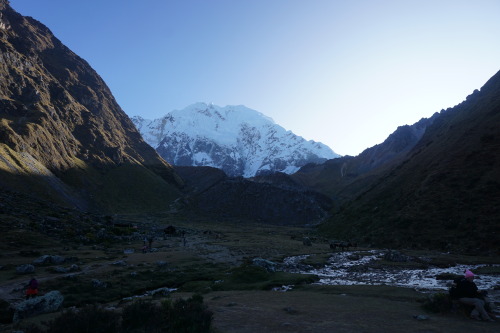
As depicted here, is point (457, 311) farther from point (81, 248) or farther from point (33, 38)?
point (33, 38)

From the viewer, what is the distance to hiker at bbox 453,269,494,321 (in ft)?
45.9

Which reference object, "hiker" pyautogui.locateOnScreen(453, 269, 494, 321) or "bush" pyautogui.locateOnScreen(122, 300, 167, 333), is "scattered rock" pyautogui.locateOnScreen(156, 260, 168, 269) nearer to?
"bush" pyautogui.locateOnScreen(122, 300, 167, 333)

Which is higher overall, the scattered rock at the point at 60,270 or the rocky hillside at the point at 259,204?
the rocky hillside at the point at 259,204

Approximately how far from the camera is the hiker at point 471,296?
551 inches

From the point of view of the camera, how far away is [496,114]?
225 feet

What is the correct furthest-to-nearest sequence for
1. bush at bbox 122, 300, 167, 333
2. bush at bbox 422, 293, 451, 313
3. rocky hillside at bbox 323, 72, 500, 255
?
1. rocky hillside at bbox 323, 72, 500, 255
2. bush at bbox 422, 293, 451, 313
3. bush at bbox 122, 300, 167, 333

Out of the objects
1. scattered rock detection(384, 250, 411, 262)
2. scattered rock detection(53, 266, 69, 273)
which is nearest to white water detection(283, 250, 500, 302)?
scattered rock detection(384, 250, 411, 262)

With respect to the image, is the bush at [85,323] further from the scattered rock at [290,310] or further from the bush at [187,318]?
the scattered rock at [290,310]

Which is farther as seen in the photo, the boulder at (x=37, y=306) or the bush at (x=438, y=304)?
the boulder at (x=37, y=306)

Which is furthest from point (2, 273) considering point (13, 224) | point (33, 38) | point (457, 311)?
point (33, 38)

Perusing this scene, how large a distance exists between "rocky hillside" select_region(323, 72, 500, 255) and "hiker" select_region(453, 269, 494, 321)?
30.7 meters

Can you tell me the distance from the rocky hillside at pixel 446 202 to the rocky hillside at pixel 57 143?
84.6 meters

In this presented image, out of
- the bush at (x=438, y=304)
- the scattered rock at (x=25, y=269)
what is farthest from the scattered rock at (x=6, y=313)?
the bush at (x=438, y=304)

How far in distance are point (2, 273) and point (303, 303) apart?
1007 inches
